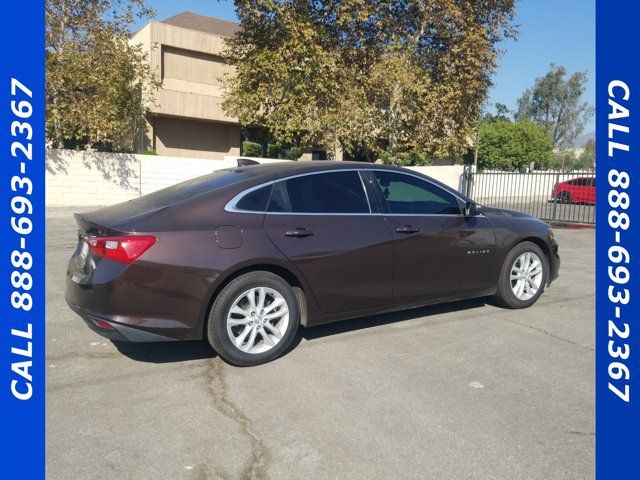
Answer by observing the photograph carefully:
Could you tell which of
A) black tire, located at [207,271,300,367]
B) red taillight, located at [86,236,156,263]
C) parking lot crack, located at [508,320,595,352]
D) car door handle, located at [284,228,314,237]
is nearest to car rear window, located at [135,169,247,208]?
red taillight, located at [86,236,156,263]

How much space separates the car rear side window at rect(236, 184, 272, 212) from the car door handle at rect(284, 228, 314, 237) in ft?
0.94

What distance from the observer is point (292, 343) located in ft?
16.6

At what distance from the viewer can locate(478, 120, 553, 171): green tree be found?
5125 centimetres

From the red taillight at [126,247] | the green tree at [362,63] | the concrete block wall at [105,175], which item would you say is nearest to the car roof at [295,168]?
the red taillight at [126,247]

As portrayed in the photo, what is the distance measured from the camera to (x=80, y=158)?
17.6m

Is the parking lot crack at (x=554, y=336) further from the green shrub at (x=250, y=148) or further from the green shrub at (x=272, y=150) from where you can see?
the green shrub at (x=272, y=150)

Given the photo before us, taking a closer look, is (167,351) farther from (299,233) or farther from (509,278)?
(509,278)

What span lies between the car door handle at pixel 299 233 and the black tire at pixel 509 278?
250cm

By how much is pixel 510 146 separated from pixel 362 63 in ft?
123

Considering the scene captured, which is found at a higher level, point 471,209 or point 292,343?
point 471,209

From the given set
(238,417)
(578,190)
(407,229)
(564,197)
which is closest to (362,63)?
(564,197)

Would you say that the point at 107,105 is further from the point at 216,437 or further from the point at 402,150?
the point at 216,437

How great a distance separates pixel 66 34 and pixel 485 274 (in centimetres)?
1673

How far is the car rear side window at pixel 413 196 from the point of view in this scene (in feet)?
17.4
